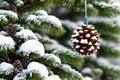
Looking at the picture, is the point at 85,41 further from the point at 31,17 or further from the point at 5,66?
the point at 5,66

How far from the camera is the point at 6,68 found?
246 centimetres

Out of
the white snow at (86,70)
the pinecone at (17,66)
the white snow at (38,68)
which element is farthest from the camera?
the white snow at (86,70)

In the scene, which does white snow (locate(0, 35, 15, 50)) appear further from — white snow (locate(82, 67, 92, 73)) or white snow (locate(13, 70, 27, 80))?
white snow (locate(82, 67, 92, 73))

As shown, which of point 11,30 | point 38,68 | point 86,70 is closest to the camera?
point 38,68

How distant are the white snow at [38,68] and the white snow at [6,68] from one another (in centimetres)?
12

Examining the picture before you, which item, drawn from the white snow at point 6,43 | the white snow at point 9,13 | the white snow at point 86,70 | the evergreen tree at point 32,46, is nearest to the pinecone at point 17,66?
the evergreen tree at point 32,46

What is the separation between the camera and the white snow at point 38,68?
2381 mm

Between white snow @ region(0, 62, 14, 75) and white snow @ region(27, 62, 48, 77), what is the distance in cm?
12

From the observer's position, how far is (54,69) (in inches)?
104

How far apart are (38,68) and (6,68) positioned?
0.65 ft

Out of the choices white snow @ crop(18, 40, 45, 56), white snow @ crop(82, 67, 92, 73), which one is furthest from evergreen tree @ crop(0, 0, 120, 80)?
white snow @ crop(82, 67, 92, 73)

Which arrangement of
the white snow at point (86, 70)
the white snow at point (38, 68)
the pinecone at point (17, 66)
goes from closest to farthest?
the white snow at point (38, 68), the pinecone at point (17, 66), the white snow at point (86, 70)

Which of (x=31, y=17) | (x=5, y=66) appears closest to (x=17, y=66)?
(x=5, y=66)

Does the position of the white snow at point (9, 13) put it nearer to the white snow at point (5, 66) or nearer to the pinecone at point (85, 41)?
the white snow at point (5, 66)
